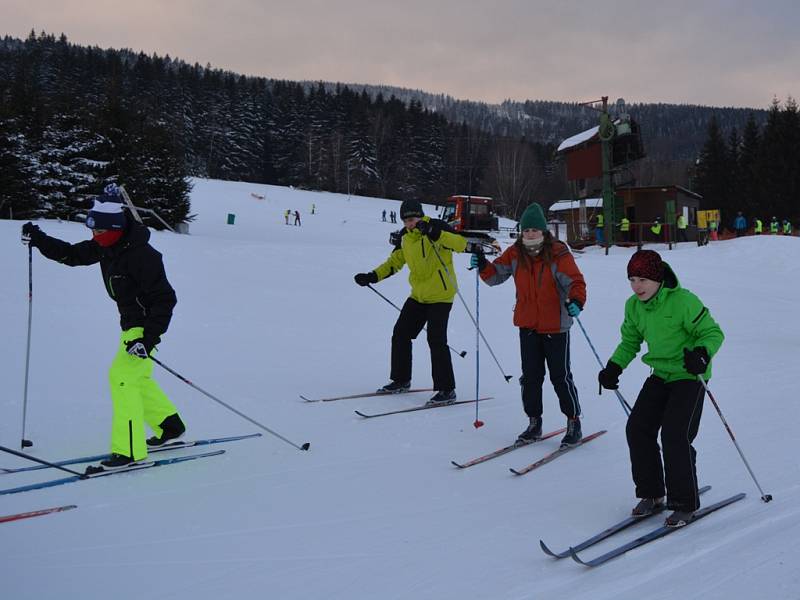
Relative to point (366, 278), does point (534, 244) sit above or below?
above

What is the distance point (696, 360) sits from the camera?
2.95 m

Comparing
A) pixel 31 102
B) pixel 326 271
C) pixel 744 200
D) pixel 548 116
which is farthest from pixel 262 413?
pixel 548 116

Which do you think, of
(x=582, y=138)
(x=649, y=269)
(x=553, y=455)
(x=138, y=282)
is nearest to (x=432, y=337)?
(x=553, y=455)

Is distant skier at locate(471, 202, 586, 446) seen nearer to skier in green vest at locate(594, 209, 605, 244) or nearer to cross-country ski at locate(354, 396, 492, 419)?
cross-country ski at locate(354, 396, 492, 419)

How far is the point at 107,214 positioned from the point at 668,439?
3.57 metres

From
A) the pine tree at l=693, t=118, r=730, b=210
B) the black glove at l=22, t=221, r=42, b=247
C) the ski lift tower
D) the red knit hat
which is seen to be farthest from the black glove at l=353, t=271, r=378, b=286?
the pine tree at l=693, t=118, r=730, b=210

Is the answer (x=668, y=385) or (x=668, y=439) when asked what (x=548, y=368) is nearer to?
(x=668, y=385)

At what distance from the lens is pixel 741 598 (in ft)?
7.59

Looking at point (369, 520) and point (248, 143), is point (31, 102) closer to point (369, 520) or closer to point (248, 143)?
point (369, 520)

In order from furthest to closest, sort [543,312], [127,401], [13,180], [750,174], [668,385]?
[750,174], [13,180], [543,312], [127,401], [668,385]

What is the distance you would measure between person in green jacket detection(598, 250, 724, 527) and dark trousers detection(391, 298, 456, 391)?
2657mm

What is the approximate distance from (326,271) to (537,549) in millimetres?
11473

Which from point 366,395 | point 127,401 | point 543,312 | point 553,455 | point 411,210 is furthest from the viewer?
point 366,395

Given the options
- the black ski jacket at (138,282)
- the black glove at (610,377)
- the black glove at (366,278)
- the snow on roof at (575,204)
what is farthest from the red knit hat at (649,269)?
the snow on roof at (575,204)
